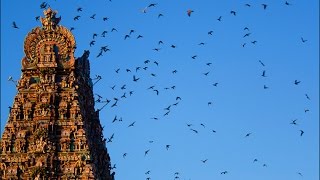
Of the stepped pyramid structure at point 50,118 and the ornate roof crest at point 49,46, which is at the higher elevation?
the ornate roof crest at point 49,46

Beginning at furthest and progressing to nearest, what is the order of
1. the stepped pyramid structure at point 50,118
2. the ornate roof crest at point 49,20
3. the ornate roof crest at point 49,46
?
the ornate roof crest at point 49,20 < the ornate roof crest at point 49,46 < the stepped pyramid structure at point 50,118

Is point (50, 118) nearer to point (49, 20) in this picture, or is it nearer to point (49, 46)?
point (49, 46)

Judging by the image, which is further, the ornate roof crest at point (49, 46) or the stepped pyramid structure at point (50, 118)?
the ornate roof crest at point (49, 46)

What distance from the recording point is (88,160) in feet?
271

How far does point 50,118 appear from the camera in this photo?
84.6 meters

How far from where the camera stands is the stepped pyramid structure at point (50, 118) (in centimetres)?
8231

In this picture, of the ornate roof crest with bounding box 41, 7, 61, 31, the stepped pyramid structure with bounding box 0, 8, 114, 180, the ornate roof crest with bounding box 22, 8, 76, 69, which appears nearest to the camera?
the stepped pyramid structure with bounding box 0, 8, 114, 180

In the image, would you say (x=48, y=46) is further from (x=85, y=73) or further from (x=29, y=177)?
(x=29, y=177)

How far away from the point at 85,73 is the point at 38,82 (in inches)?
318

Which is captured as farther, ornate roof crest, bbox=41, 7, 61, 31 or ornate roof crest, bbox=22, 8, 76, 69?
ornate roof crest, bbox=41, 7, 61, 31

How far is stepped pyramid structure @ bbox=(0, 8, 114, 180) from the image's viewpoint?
3241 inches

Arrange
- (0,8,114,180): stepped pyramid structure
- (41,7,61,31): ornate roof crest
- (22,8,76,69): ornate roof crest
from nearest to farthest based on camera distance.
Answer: (0,8,114,180): stepped pyramid structure
(22,8,76,69): ornate roof crest
(41,7,61,31): ornate roof crest

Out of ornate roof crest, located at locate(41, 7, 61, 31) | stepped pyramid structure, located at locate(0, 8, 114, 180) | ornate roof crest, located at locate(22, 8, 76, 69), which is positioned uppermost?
ornate roof crest, located at locate(41, 7, 61, 31)

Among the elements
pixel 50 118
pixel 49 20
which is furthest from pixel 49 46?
pixel 50 118
